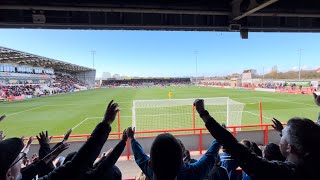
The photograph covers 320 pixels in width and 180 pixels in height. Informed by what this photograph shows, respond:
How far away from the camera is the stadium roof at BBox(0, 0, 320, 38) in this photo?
606 centimetres

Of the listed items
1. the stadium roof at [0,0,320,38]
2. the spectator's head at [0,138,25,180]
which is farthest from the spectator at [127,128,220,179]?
the stadium roof at [0,0,320,38]

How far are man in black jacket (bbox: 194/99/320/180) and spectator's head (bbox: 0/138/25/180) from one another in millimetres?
1597

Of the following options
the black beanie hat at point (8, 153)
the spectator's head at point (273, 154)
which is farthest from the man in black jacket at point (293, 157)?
the black beanie hat at point (8, 153)

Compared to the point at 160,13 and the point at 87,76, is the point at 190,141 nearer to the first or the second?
the point at 160,13

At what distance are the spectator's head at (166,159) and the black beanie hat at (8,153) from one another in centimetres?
99

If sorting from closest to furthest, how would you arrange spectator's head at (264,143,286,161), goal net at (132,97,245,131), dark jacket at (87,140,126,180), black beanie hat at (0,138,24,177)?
black beanie hat at (0,138,24,177) < dark jacket at (87,140,126,180) < spectator's head at (264,143,286,161) < goal net at (132,97,245,131)

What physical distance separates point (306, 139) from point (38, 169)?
2415 mm

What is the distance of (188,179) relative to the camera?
219cm

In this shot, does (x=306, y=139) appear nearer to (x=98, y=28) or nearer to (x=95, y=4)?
(x=95, y=4)

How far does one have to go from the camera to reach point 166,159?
1.84 metres

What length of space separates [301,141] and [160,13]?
18.8 feet

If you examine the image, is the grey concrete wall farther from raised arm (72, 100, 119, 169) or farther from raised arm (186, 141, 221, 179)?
raised arm (72, 100, 119, 169)

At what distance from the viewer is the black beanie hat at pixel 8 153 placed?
5.76 feet

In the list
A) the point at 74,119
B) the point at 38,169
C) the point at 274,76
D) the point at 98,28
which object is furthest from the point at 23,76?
the point at 274,76
